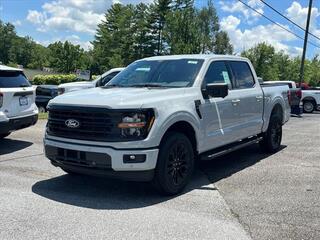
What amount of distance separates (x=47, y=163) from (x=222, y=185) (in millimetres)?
3109

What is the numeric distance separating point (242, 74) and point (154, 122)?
3172 millimetres

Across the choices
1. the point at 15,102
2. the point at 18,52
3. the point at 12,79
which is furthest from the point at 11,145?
Result: the point at 18,52

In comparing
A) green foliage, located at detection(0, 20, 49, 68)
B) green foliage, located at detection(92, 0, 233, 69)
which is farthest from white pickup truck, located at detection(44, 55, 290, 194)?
green foliage, located at detection(0, 20, 49, 68)

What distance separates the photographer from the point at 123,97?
19.6 ft

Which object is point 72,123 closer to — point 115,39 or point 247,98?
point 247,98

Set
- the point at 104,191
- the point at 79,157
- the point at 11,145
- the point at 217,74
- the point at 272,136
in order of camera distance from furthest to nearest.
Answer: the point at 11,145
the point at 272,136
the point at 217,74
the point at 104,191
the point at 79,157

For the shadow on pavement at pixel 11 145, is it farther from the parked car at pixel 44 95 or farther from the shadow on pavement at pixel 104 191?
the parked car at pixel 44 95

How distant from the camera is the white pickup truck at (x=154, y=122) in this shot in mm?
5738

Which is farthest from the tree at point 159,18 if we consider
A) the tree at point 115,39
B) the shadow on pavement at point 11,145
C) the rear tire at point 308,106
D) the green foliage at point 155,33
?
the shadow on pavement at point 11,145

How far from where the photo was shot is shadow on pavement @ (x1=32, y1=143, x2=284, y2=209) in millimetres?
5852

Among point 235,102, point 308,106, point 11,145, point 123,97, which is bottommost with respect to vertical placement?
point 308,106

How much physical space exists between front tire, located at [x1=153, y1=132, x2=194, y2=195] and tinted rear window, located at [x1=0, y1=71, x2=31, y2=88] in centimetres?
431

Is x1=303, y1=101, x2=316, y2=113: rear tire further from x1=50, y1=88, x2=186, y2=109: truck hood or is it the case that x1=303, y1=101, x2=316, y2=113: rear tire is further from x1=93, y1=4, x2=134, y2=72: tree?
x1=93, y1=4, x2=134, y2=72: tree

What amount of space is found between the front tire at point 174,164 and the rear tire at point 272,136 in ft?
10.8
